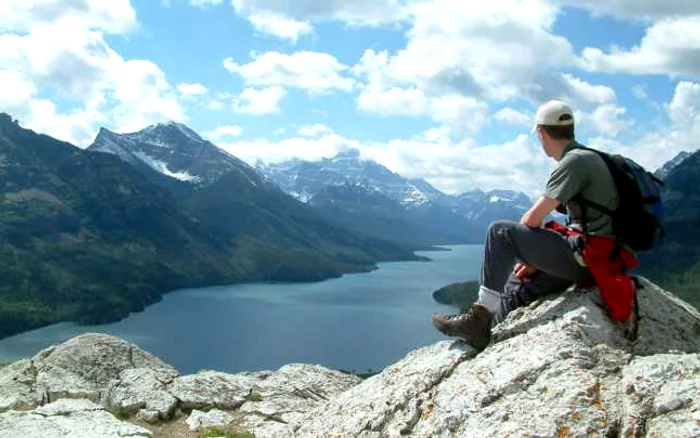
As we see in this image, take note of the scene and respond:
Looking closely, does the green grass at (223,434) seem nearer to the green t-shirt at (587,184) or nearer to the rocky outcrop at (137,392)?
Answer: the rocky outcrop at (137,392)

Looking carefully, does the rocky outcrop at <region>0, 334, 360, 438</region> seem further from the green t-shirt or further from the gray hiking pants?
the green t-shirt

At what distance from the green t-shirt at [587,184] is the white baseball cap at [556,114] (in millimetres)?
619

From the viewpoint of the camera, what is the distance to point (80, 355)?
100ft

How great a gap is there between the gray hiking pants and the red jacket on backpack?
39 centimetres

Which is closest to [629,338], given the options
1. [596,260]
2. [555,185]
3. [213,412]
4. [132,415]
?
[596,260]

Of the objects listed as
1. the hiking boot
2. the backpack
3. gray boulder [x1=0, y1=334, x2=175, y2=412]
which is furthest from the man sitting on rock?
gray boulder [x1=0, y1=334, x2=175, y2=412]

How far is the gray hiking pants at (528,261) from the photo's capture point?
1134 centimetres

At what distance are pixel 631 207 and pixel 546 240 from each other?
58.6 inches

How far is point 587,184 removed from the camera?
10898 millimetres

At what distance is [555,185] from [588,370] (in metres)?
3.14

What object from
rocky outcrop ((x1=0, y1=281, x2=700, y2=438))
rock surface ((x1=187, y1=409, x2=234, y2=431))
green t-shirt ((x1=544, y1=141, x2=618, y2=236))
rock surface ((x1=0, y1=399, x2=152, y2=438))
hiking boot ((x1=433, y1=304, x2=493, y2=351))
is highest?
green t-shirt ((x1=544, y1=141, x2=618, y2=236))

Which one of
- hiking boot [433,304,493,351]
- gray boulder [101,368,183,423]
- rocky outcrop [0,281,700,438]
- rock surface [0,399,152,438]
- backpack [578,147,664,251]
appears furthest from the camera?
gray boulder [101,368,183,423]

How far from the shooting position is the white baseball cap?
11375 mm

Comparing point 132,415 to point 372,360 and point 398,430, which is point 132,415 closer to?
point 398,430
